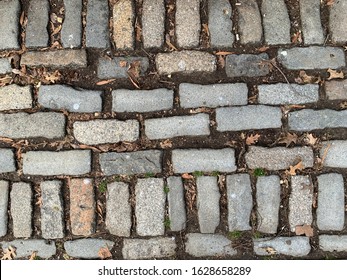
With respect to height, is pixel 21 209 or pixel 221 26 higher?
pixel 221 26

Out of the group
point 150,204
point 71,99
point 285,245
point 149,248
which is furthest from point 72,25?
point 285,245

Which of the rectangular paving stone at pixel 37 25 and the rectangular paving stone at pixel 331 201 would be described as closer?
the rectangular paving stone at pixel 331 201

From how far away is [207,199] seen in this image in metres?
3.47

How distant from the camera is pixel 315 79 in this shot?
3.46 meters

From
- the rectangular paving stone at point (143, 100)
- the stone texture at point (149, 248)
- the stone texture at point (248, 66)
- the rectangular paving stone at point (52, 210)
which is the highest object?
the stone texture at point (248, 66)

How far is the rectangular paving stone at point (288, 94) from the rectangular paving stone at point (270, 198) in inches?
22.3

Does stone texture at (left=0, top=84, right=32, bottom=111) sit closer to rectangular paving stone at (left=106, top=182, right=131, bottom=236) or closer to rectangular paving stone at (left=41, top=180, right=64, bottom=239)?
rectangular paving stone at (left=41, top=180, right=64, bottom=239)

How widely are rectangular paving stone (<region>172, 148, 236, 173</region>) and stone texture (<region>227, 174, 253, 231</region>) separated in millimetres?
89

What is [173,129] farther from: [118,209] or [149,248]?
[149,248]

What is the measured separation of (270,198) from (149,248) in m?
0.98

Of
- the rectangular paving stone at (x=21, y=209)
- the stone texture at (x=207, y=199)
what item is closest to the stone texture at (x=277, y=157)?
the stone texture at (x=207, y=199)

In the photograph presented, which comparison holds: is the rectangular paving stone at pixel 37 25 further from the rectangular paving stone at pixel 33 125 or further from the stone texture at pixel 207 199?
the stone texture at pixel 207 199

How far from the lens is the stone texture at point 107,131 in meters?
3.50
